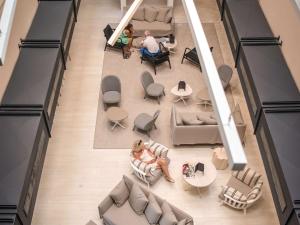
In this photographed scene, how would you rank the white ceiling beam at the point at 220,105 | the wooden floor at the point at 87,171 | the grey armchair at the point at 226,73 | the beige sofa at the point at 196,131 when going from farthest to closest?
the grey armchair at the point at 226,73
the beige sofa at the point at 196,131
the wooden floor at the point at 87,171
the white ceiling beam at the point at 220,105

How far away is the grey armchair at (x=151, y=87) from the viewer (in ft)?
32.6

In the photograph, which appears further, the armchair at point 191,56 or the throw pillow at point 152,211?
the armchair at point 191,56

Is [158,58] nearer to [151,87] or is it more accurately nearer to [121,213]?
[151,87]

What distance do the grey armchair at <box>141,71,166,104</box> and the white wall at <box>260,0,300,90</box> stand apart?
120 inches

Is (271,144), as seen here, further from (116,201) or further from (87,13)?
(87,13)

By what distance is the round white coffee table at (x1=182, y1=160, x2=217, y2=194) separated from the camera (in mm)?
7898

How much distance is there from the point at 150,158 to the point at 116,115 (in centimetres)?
151

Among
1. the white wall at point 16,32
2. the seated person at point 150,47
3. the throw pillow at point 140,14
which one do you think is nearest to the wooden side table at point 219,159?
the seated person at point 150,47

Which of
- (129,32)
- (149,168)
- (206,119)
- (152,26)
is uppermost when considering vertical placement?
(152,26)

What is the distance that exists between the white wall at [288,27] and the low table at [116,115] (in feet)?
12.7

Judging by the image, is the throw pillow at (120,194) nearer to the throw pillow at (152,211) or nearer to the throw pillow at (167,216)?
the throw pillow at (152,211)

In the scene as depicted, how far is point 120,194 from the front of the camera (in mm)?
7551

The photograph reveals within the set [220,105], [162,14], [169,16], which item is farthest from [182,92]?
[220,105]

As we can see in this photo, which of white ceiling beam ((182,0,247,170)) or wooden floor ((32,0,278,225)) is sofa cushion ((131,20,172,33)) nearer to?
wooden floor ((32,0,278,225))
